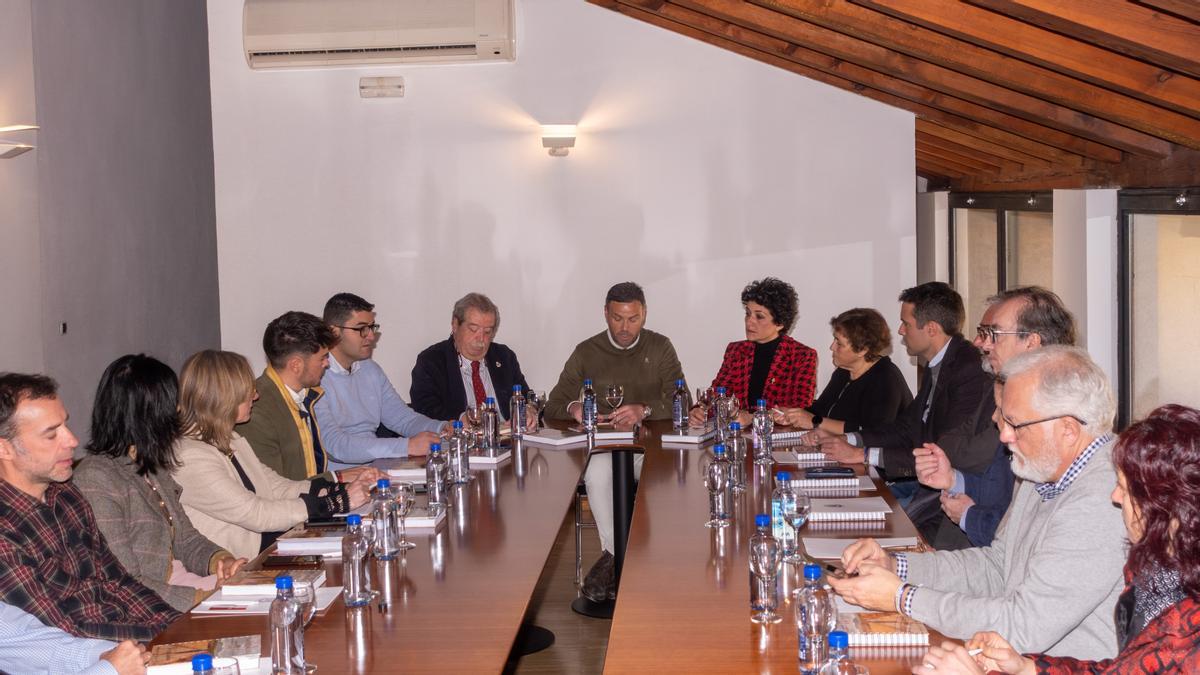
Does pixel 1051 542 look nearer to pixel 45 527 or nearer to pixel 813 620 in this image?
pixel 813 620

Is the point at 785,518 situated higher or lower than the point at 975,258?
lower


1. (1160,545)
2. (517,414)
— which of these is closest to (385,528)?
(1160,545)

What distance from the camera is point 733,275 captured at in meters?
6.97

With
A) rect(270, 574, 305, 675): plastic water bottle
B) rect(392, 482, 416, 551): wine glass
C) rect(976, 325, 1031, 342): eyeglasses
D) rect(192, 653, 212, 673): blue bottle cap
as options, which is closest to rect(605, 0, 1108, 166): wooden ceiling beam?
rect(976, 325, 1031, 342): eyeglasses

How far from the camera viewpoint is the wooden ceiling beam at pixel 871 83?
6.22 metres

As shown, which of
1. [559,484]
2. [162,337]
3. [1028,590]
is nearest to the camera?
[1028,590]

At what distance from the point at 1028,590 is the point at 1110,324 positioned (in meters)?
4.23

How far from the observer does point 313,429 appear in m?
4.52

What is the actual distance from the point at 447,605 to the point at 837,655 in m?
1.03

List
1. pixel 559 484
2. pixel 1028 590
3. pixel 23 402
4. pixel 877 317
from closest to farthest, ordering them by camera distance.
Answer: pixel 1028 590
pixel 23 402
pixel 559 484
pixel 877 317

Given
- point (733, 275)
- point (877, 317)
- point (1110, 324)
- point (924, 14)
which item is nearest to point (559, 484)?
point (877, 317)

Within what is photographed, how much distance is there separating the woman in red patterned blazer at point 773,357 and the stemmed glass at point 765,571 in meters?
3.04

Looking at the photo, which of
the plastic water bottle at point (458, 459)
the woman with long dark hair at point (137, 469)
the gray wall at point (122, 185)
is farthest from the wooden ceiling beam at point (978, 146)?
the woman with long dark hair at point (137, 469)

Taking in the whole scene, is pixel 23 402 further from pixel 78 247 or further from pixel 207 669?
pixel 78 247
